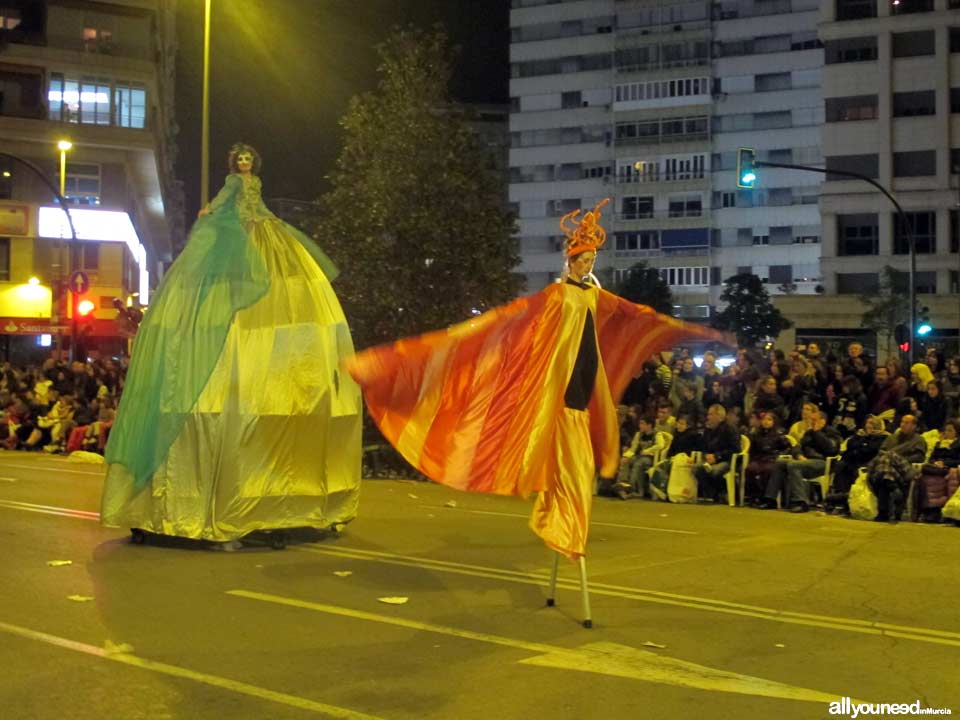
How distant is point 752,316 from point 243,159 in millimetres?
49238

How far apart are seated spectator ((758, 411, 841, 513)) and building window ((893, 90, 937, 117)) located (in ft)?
144

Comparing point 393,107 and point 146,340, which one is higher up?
point 393,107

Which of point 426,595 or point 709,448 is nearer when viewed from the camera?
point 426,595

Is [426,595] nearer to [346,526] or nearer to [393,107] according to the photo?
[346,526]

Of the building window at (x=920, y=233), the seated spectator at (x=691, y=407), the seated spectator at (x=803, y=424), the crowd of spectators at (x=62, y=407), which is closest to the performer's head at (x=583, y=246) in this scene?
the seated spectator at (x=803, y=424)

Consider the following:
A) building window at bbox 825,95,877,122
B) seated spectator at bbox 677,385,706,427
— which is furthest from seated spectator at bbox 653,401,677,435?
building window at bbox 825,95,877,122

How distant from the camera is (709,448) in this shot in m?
16.1

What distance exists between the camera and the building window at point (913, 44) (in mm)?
54375

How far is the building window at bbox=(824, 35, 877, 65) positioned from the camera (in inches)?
2191

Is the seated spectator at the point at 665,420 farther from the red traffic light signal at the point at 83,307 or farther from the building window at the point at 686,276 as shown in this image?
the building window at the point at 686,276

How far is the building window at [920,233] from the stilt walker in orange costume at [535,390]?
50.4 m

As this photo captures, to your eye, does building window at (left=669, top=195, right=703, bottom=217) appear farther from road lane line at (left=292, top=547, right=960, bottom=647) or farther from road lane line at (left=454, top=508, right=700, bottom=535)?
road lane line at (left=292, top=547, right=960, bottom=647)

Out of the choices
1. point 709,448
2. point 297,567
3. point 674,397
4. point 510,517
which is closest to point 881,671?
point 297,567

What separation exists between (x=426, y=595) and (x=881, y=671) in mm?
3092
